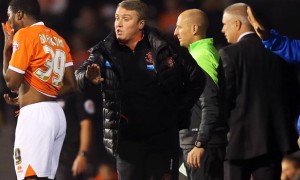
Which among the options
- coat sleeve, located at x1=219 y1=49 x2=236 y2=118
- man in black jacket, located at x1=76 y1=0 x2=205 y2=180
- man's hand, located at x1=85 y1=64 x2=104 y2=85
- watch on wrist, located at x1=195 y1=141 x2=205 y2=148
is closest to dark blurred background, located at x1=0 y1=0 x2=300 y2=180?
coat sleeve, located at x1=219 y1=49 x2=236 y2=118

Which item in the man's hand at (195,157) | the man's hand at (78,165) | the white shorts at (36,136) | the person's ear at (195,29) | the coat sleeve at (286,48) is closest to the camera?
the coat sleeve at (286,48)

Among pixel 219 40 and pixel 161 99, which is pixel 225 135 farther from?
pixel 219 40

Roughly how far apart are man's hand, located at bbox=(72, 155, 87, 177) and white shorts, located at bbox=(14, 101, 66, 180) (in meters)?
1.91

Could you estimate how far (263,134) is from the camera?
23.3 ft

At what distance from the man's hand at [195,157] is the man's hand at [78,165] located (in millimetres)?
1835

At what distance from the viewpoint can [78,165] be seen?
339 inches

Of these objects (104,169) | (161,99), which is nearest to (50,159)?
(161,99)

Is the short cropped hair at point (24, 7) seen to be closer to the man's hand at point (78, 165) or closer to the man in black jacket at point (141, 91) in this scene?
the man in black jacket at point (141, 91)

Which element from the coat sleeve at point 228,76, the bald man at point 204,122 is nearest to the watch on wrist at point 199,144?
the bald man at point 204,122

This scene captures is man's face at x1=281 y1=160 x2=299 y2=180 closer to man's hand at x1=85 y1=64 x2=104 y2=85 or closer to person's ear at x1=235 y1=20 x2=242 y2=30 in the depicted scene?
person's ear at x1=235 y1=20 x2=242 y2=30

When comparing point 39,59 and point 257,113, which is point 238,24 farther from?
point 39,59

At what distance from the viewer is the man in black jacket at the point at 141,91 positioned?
662 cm

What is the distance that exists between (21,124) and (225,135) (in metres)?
1.51

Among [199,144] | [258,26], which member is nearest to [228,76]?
[199,144]
